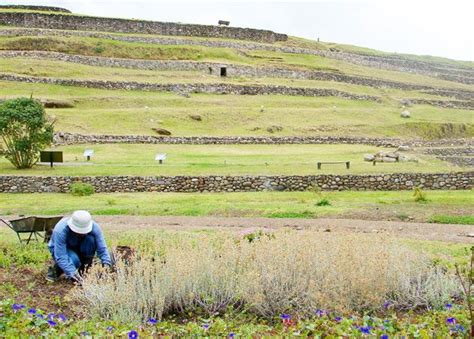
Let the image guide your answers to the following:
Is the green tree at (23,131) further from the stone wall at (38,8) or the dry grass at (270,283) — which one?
the stone wall at (38,8)

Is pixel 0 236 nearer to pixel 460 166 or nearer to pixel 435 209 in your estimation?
pixel 435 209

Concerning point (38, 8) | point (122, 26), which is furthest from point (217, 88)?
point (38, 8)

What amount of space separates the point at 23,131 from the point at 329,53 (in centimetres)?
5752

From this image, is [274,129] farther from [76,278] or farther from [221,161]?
[76,278]

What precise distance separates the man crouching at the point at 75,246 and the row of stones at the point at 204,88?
43.9 metres

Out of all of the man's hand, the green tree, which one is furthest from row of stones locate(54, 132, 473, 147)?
the man's hand

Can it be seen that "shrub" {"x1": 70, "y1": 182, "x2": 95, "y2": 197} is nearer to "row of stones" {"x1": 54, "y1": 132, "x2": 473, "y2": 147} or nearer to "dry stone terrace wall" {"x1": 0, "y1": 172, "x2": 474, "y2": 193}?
"dry stone terrace wall" {"x1": 0, "y1": 172, "x2": 474, "y2": 193}

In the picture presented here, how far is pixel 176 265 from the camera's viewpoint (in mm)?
8859

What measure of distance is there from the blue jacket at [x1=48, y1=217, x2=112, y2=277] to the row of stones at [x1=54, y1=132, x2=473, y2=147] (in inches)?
1129

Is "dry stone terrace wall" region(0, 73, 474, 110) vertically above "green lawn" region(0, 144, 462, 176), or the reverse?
"dry stone terrace wall" region(0, 73, 474, 110)

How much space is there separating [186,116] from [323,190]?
71.8ft

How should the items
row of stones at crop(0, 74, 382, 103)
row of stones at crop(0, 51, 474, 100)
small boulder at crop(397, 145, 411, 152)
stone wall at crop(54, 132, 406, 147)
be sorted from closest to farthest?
small boulder at crop(397, 145, 411, 152), stone wall at crop(54, 132, 406, 147), row of stones at crop(0, 74, 382, 103), row of stones at crop(0, 51, 474, 100)

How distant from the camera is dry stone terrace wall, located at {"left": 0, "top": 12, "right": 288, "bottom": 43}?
67.4 m

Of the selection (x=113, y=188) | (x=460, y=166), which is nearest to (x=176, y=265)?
(x=113, y=188)
